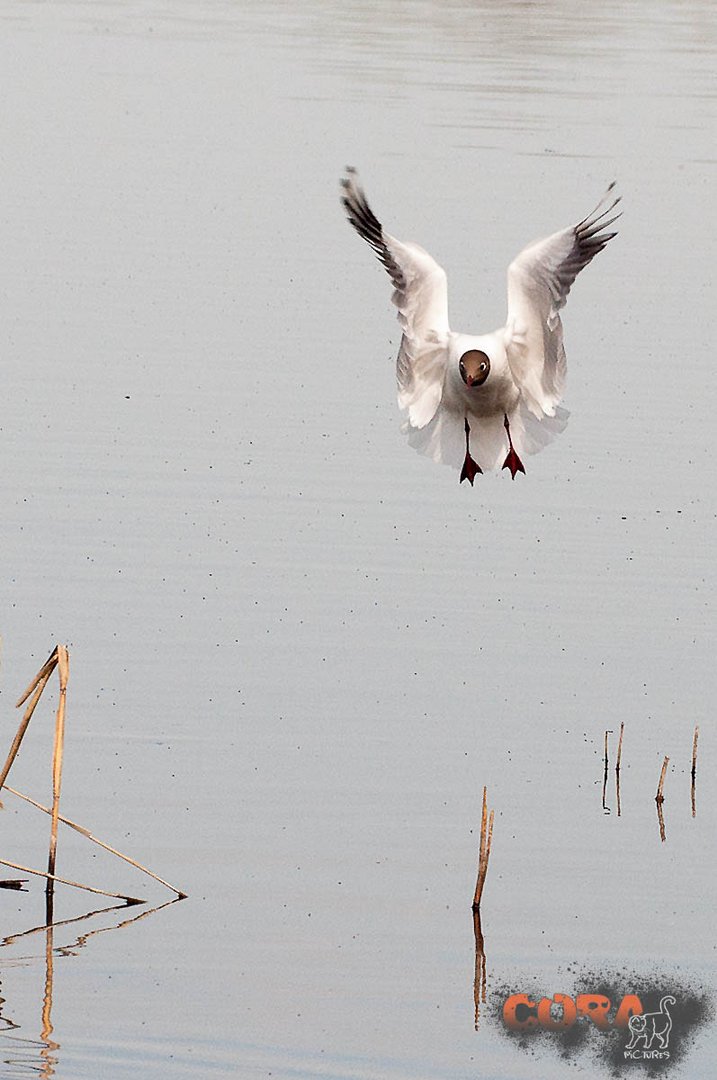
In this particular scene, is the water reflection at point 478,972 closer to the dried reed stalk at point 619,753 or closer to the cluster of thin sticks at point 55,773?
the cluster of thin sticks at point 55,773

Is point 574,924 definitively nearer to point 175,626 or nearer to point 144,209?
point 175,626

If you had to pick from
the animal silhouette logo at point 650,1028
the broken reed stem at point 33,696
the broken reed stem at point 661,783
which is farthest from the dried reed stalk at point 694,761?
the broken reed stem at point 33,696

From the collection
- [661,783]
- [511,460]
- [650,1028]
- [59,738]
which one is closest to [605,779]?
[661,783]

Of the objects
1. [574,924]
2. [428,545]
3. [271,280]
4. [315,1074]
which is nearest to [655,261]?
[271,280]

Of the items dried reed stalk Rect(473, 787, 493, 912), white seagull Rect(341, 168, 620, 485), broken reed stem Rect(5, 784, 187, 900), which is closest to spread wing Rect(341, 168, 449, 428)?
white seagull Rect(341, 168, 620, 485)

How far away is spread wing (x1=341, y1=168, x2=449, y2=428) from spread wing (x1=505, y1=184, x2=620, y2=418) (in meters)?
0.37

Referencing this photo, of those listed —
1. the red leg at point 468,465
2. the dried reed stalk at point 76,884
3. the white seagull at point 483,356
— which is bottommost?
the dried reed stalk at point 76,884

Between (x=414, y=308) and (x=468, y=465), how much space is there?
909mm

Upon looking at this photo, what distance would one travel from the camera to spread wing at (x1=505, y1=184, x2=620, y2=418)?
1237 cm

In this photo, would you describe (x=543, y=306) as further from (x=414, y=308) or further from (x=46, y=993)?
(x=46, y=993)

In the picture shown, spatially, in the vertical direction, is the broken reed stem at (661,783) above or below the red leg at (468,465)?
below

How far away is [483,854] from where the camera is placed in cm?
1055

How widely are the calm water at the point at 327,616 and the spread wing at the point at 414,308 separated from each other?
1721 millimetres

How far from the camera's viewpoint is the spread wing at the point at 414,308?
12297 mm
